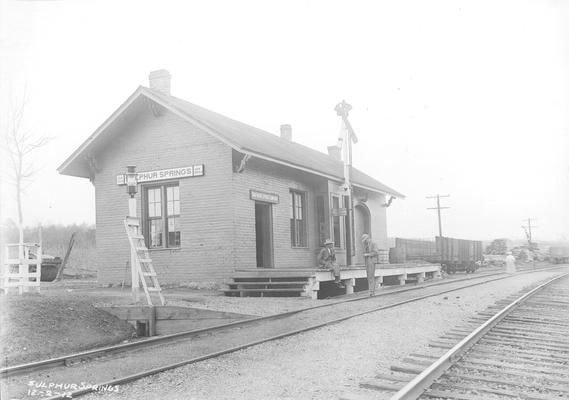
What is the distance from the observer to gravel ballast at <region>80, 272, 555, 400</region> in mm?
5023

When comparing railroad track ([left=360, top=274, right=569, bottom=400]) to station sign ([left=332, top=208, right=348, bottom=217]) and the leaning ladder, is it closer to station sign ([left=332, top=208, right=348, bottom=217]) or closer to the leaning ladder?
the leaning ladder

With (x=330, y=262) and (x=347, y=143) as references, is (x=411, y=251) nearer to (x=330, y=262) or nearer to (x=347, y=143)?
(x=347, y=143)

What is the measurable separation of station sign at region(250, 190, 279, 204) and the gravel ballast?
260 inches

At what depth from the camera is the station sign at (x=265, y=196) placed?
50.1ft

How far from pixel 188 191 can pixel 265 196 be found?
217 centimetres

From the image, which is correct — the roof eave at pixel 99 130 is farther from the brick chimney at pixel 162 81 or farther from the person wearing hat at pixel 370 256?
the person wearing hat at pixel 370 256

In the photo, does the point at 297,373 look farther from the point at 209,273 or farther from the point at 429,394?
the point at 209,273

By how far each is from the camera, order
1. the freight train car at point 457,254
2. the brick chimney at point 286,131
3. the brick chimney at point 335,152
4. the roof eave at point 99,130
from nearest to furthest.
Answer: the roof eave at point 99,130
the brick chimney at point 286,131
the brick chimney at point 335,152
the freight train car at point 457,254

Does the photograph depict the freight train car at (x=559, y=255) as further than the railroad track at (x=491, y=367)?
Yes

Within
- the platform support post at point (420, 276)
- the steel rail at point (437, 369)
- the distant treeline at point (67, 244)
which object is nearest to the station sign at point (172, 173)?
the steel rail at point (437, 369)

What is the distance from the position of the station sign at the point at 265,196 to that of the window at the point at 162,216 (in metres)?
2.13

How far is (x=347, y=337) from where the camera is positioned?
25.5ft

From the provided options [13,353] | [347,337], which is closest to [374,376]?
[347,337]

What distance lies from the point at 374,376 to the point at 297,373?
0.78 meters
